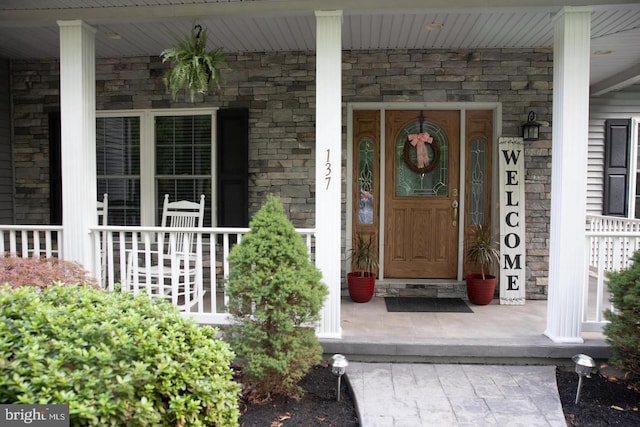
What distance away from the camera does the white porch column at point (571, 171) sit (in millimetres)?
3381

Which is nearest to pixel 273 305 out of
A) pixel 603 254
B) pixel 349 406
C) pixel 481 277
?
pixel 349 406

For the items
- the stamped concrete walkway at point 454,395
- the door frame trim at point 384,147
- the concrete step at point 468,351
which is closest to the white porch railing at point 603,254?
the concrete step at point 468,351

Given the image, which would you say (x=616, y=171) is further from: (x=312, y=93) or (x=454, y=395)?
(x=454, y=395)

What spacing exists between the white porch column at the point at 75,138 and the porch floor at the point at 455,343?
225 cm

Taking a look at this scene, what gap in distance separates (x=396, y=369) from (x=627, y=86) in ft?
15.8

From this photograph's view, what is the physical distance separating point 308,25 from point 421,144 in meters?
1.80

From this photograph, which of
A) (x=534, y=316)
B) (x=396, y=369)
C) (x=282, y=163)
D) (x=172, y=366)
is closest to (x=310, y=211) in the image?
(x=282, y=163)

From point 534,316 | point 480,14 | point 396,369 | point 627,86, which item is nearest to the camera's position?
point 396,369

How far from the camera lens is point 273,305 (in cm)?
269

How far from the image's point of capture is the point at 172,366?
162 cm

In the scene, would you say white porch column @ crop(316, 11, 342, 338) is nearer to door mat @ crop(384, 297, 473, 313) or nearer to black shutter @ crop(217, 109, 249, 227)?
door mat @ crop(384, 297, 473, 313)

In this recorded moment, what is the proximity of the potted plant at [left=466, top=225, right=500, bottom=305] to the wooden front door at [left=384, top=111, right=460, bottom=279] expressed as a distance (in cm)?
41

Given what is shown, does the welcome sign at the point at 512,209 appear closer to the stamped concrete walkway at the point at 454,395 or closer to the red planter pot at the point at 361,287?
the red planter pot at the point at 361,287

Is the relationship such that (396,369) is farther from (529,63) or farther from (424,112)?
(529,63)
